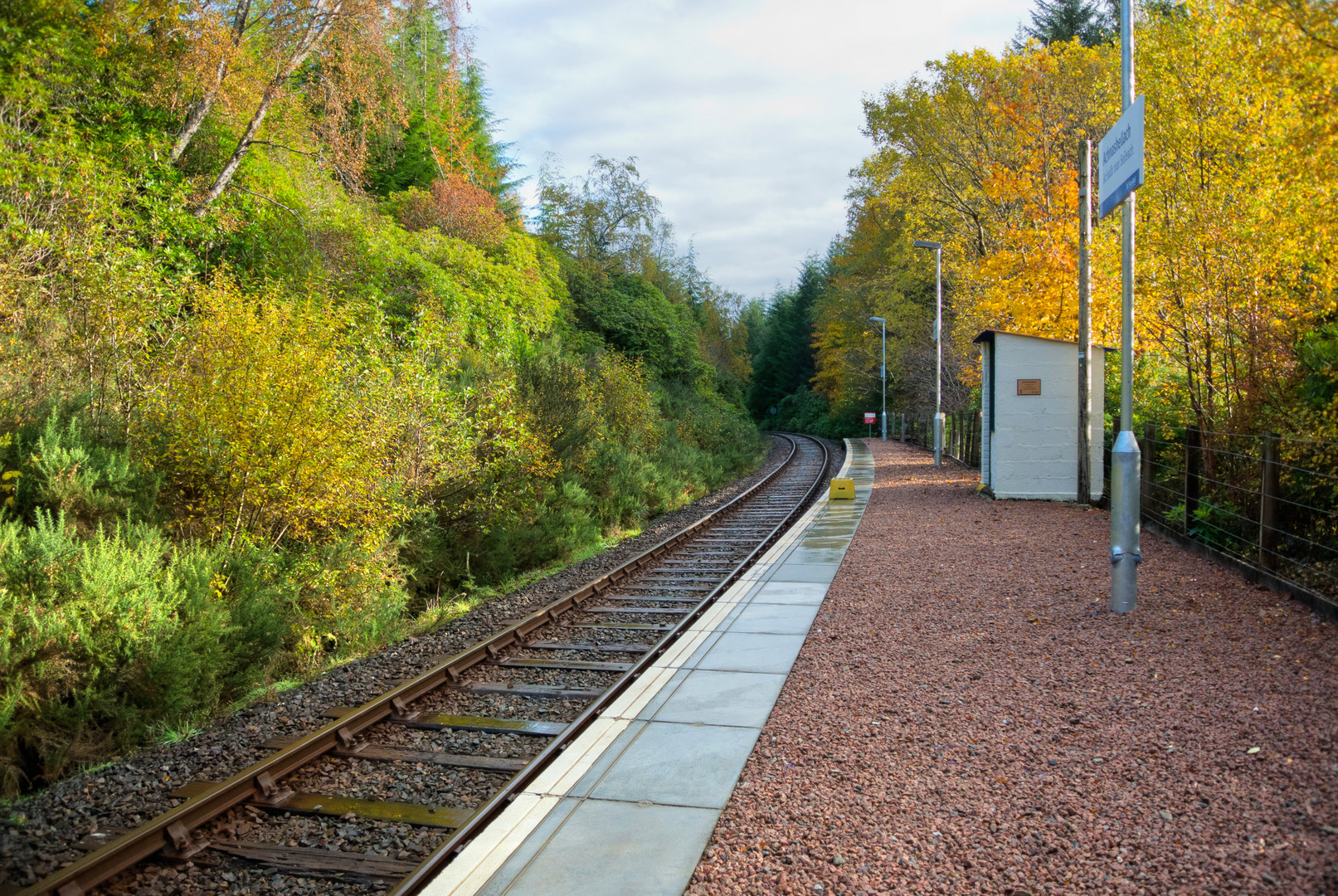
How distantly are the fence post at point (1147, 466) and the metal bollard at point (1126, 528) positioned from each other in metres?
5.63

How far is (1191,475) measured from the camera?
36.3ft

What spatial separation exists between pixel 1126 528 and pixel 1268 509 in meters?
2.06

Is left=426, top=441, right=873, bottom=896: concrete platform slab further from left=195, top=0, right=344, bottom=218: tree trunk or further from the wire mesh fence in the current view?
left=195, top=0, right=344, bottom=218: tree trunk

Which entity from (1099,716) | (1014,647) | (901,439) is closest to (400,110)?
(1014,647)

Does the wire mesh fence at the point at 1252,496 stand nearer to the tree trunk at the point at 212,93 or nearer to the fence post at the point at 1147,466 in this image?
the fence post at the point at 1147,466

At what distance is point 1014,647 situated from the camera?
7.04m

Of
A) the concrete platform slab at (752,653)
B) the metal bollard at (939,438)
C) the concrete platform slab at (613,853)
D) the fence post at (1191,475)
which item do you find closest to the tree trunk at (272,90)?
the concrete platform slab at (752,653)

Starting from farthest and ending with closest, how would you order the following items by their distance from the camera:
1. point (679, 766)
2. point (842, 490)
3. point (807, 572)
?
1. point (842, 490)
2. point (807, 572)
3. point (679, 766)

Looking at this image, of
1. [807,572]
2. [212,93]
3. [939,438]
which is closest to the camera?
[807,572]

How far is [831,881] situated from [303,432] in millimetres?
6569

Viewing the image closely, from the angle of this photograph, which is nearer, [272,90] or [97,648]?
[97,648]

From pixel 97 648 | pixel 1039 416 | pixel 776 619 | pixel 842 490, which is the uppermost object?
pixel 1039 416

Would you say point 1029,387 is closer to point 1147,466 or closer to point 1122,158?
point 1147,466

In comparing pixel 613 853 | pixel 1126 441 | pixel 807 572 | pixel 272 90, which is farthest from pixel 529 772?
pixel 272 90
